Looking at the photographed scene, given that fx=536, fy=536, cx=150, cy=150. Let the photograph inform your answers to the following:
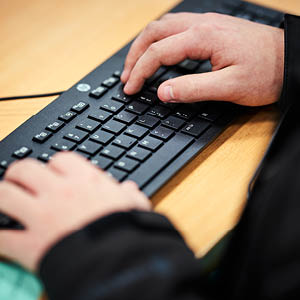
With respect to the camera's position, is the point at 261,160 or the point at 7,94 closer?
the point at 261,160

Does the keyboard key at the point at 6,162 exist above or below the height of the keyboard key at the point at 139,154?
above

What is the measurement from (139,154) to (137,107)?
0.35 feet

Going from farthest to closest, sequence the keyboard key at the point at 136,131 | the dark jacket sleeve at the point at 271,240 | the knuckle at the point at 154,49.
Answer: the knuckle at the point at 154,49
the keyboard key at the point at 136,131
the dark jacket sleeve at the point at 271,240

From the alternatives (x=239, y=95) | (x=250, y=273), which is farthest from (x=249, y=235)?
(x=239, y=95)

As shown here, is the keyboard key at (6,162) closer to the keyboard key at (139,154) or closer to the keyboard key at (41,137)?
the keyboard key at (41,137)

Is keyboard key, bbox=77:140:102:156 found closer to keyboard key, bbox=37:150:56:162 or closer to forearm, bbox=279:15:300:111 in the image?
keyboard key, bbox=37:150:56:162

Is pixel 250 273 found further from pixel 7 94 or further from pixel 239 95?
pixel 7 94

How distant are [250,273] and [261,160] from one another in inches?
8.2

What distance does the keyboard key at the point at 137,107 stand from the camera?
73 centimetres

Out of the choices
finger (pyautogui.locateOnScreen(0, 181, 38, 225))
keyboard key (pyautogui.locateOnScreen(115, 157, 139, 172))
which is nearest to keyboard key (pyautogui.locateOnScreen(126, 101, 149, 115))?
keyboard key (pyautogui.locateOnScreen(115, 157, 139, 172))

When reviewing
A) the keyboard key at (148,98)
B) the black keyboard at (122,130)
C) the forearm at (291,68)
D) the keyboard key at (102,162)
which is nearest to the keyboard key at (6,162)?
the black keyboard at (122,130)

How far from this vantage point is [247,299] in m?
0.51

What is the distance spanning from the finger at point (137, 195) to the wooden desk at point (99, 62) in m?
0.04

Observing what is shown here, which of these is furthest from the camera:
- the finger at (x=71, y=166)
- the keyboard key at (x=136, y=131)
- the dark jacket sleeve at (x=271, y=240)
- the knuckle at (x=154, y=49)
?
the knuckle at (x=154, y=49)
